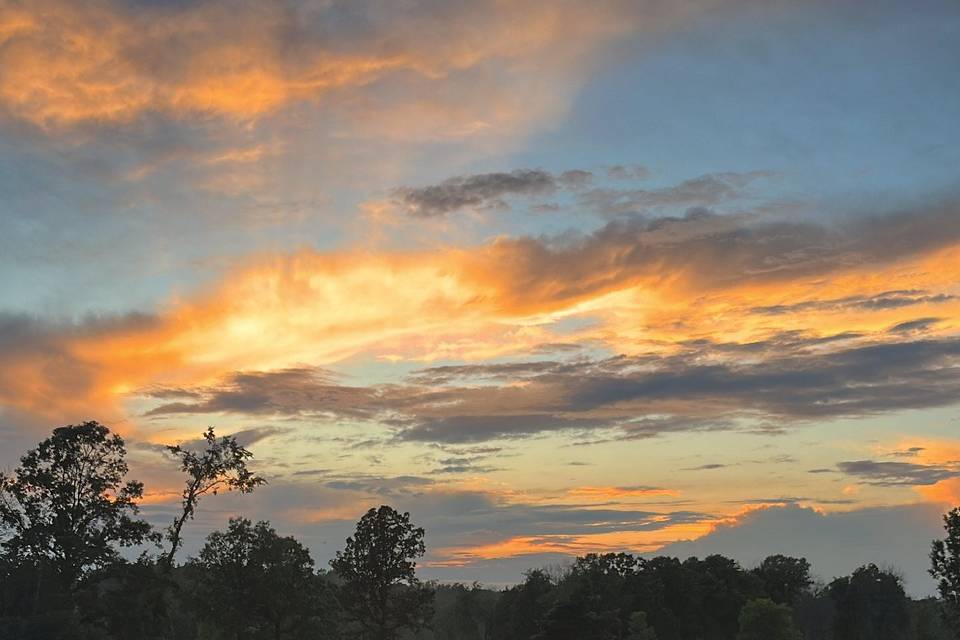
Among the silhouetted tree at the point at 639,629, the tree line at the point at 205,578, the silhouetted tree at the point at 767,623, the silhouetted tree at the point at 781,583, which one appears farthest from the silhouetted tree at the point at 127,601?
the silhouetted tree at the point at 781,583

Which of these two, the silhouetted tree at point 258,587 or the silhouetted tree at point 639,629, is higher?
the silhouetted tree at point 258,587

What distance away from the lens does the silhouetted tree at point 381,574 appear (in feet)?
283

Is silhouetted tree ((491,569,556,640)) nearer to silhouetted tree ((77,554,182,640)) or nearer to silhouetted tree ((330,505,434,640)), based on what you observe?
silhouetted tree ((330,505,434,640))

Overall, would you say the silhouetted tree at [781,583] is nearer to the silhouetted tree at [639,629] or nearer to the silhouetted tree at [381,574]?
the silhouetted tree at [639,629]

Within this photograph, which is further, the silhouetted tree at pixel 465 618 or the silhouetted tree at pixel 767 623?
the silhouetted tree at pixel 465 618

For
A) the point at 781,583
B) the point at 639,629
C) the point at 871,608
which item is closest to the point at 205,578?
the point at 639,629

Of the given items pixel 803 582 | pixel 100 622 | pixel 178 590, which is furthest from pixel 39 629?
pixel 803 582

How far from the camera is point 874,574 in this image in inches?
6058

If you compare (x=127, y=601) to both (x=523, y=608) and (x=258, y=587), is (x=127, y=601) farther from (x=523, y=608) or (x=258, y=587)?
(x=523, y=608)

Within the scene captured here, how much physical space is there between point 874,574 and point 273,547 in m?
115

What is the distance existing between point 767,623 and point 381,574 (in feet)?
151

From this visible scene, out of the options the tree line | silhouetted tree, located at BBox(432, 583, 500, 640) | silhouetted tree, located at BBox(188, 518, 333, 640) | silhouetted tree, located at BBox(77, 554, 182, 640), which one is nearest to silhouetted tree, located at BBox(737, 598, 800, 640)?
the tree line

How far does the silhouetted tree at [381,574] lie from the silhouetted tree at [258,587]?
801 cm

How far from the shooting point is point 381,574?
86125mm
